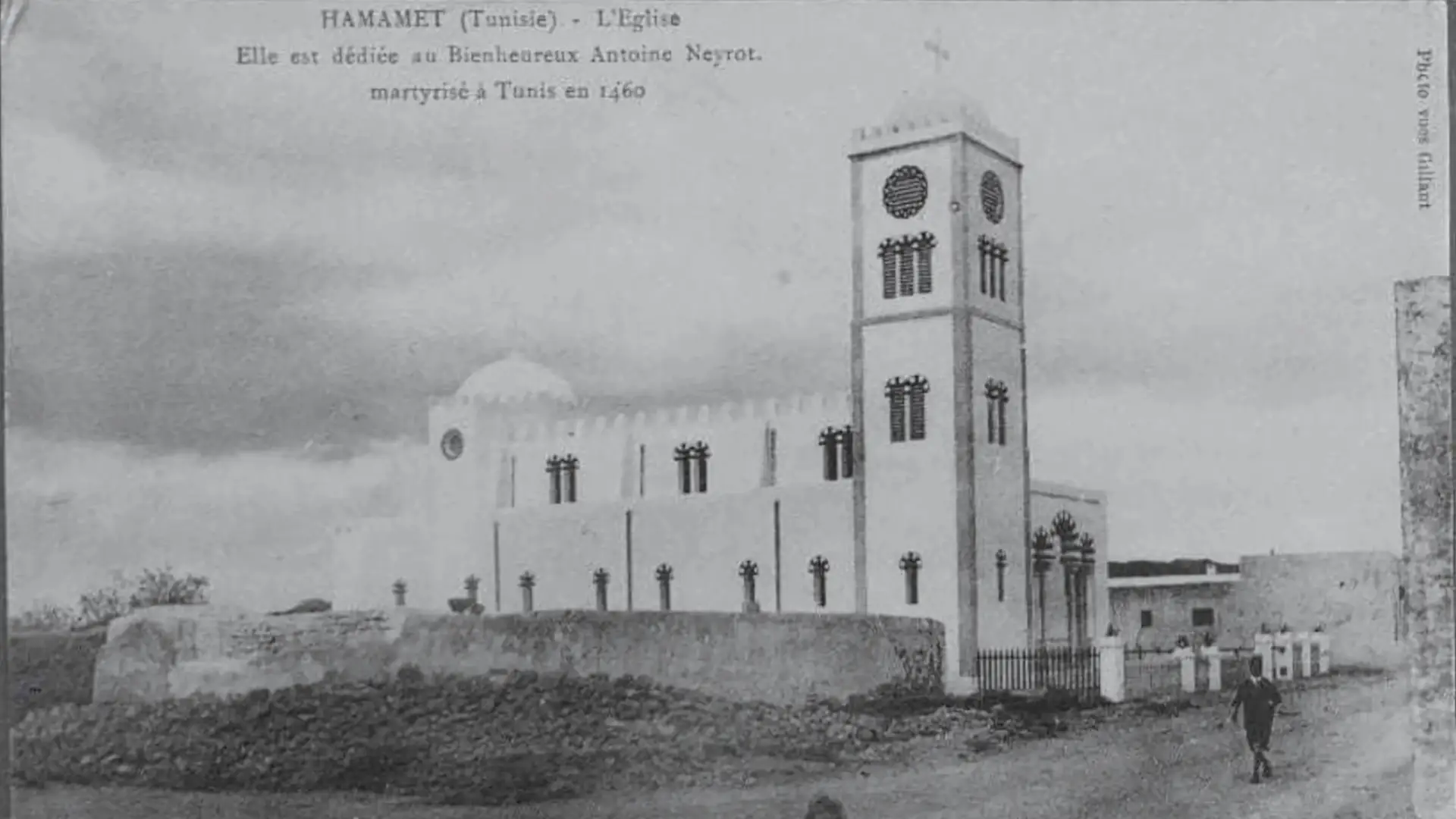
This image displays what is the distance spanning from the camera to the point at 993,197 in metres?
5.68

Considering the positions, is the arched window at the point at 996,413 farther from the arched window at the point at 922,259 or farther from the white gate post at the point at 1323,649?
the white gate post at the point at 1323,649

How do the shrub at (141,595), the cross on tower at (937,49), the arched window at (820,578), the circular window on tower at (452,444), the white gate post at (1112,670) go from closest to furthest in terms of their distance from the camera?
the shrub at (141,595)
the cross on tower at (937,49)
the circular window on tower at (452,444)
the arched window at (820,578)
the white gate post at (1112,670)

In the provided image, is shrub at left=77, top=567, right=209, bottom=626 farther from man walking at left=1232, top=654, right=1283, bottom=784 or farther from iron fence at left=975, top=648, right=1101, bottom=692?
man walking at left=1232, top=654, right=1283, bottom=784

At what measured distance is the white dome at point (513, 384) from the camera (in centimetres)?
544

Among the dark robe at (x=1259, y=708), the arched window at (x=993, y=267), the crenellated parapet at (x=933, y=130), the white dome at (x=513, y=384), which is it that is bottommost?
the dark robe at (x=1259, y=708)

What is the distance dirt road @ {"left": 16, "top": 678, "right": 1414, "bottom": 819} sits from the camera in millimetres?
5465

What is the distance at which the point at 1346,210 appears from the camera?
5.59 meters

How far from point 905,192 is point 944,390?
764mm

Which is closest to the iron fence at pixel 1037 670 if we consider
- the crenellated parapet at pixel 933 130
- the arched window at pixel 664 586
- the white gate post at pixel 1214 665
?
Answer: the white gate post at pixel 1214 665

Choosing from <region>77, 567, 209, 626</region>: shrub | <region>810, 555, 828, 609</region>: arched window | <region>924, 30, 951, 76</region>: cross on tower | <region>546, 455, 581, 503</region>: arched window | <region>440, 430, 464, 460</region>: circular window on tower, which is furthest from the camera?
<region>546, 455, 581, 503</region>: arched window

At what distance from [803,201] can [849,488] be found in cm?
109

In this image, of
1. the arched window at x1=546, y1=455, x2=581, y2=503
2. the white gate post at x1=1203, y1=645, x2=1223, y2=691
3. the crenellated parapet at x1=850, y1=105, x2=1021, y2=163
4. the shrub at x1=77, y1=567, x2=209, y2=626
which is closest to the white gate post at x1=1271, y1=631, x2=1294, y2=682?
the white gate post at x1=1203, y1=645, x2=1223, y2=691

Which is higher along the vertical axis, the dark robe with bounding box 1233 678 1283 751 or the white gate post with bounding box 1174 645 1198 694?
the white gate post with bounding box 1174 645 1198 694

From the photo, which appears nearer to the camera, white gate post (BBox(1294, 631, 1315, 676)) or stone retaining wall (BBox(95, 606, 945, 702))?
stone retaining wall (BBox(95, 606, 945, 702))
